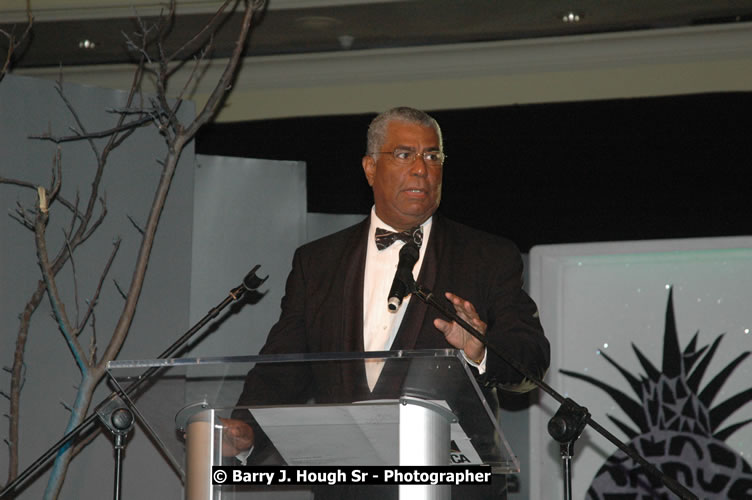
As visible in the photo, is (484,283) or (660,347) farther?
(660,347)

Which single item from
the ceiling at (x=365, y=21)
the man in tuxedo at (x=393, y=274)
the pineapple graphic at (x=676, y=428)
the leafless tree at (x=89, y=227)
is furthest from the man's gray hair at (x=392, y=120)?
the pineapple graphic at (x=676, y=428)

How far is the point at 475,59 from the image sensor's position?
17.4ft

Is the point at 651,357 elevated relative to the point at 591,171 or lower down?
lower down

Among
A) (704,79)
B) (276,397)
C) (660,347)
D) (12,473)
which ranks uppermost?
(704,79)

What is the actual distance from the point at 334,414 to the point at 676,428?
3.28 meters

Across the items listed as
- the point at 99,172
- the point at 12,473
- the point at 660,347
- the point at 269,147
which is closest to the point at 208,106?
the point at 99,172

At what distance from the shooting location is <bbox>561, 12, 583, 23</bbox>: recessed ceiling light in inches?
194

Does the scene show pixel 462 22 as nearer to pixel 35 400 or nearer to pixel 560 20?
pixel 560 20

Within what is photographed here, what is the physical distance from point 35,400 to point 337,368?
266 centimetres

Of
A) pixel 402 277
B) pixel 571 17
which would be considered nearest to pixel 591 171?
pixel 571 17

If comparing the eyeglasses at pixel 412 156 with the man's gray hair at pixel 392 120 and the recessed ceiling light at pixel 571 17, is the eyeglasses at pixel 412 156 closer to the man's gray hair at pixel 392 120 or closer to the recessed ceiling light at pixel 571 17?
the man's gray hair at pixel 392 120

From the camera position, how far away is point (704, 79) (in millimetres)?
5055

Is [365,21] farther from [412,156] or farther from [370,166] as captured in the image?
[412,156]

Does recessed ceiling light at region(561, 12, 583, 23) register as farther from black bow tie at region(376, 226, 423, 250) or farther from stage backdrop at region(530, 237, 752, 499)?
black bow tie at region(376, 226, 423, 250)
